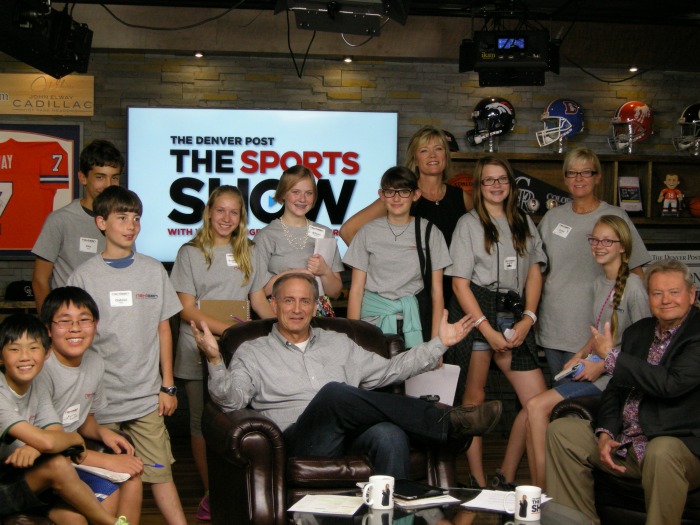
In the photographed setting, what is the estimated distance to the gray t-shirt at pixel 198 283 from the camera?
4266mm

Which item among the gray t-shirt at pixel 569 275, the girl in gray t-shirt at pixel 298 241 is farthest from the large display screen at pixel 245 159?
the gray t-shirt at pixel 569 275

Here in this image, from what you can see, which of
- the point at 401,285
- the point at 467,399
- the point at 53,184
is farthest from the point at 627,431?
the point at 53,184

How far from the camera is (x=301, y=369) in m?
3.75

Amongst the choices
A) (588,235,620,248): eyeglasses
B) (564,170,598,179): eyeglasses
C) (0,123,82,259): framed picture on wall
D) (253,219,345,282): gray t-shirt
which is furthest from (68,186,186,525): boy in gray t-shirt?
(0,123,82,259): framed picture on wall

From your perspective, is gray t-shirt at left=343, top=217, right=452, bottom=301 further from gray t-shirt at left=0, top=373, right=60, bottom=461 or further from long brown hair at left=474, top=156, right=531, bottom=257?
gray t-shirt at left=0, top=373, right=60, bottom=461

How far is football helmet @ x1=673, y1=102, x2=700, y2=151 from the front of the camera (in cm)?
682

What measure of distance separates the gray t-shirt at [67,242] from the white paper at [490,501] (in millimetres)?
2292

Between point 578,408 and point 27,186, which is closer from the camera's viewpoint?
point 578,408

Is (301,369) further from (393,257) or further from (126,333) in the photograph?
(393,257)

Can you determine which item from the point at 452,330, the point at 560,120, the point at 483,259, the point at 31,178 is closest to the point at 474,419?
the point at 452,330

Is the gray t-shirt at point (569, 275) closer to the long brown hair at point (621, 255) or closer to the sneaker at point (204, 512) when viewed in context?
the long brown hair at point (621, 255)

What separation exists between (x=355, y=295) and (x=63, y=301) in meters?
1.60

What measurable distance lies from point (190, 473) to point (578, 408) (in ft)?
7.86

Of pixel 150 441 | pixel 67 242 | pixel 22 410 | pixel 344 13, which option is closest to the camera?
pixel 22 410
